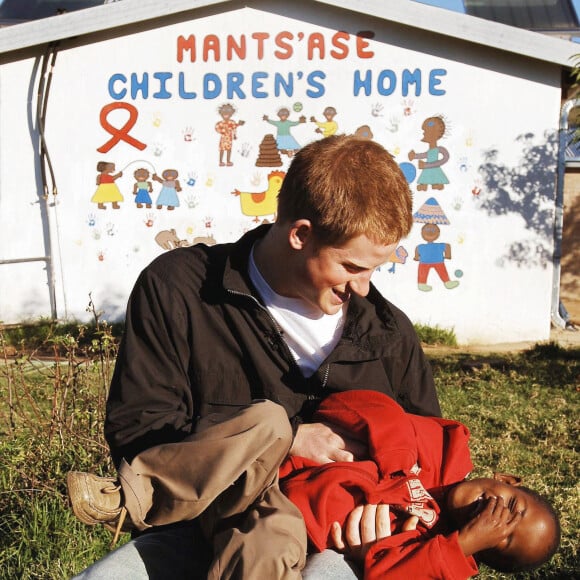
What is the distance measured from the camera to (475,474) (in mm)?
5047

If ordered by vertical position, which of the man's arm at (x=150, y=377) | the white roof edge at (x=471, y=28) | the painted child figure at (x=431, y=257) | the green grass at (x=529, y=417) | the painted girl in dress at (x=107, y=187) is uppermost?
the white roof edge at (x=471, y=28)

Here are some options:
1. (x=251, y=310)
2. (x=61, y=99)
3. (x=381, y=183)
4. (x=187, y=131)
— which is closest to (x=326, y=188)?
(x=381, y=183)

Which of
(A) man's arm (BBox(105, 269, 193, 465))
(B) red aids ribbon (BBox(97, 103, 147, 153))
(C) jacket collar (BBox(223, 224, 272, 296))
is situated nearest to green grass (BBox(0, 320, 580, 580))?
(A) man's arm (BBox(105, 269, 193, 465))

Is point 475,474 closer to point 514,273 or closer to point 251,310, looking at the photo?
point 251,310

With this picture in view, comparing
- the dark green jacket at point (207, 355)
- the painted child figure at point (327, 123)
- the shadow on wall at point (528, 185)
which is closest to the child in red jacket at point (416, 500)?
the dark green jacket at point (207, 355)

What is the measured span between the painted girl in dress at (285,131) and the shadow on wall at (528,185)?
2.32 metres

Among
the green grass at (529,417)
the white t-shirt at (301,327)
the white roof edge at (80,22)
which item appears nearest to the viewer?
the white t-shirt at (301,327)

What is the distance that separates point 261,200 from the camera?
10.3 m

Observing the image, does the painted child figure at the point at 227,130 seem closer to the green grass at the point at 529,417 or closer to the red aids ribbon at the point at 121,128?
the red aids ribbon at the point at 121,128

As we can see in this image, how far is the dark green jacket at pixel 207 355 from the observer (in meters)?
2.51

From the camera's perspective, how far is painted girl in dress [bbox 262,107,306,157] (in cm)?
1018

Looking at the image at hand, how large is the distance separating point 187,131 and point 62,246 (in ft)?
7.12

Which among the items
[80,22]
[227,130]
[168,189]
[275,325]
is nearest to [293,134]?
[227,130]

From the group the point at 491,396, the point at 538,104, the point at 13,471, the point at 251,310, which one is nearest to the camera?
the point at 251,310
